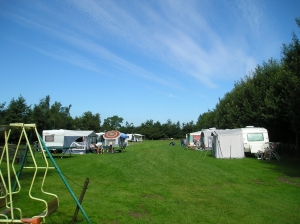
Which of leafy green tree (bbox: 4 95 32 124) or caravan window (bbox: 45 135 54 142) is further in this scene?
leafy green tree (bbox: 4 95 32 124)

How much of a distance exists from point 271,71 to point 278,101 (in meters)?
5.22

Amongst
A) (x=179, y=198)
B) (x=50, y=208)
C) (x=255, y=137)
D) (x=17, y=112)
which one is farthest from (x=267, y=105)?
(x=17, y=112)

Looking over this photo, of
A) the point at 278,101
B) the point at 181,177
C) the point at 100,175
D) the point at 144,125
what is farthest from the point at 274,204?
the point at 144,125

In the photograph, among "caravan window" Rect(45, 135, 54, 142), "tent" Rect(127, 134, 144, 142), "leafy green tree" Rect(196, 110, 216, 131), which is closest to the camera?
"caravan window" Rect(45, 135, 54, 142)

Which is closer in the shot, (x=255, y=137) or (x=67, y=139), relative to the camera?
(x=255, y=137)

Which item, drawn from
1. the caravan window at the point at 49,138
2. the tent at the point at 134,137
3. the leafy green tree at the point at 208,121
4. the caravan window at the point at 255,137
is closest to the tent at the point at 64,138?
the caravan window at the point at 49,138

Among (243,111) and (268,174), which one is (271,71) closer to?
(243,111)

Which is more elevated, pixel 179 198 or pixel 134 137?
pixel 134 137

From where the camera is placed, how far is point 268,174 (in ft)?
41.9

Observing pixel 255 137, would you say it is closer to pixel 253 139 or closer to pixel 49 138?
pixel 253 139

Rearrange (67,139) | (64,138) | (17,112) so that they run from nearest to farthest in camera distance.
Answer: (64,138) → (67,139) → (17,112)

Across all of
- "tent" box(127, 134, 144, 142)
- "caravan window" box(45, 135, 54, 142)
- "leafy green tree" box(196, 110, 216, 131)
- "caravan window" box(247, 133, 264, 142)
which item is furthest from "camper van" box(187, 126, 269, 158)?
"tent" box(127, 134, 144, 142)

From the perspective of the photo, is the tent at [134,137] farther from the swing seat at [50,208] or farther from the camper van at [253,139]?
the swing seat at [50,208]

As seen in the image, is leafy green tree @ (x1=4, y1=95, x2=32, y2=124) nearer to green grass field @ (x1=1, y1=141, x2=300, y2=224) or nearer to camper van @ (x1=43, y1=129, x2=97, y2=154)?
camper van @ (x1=43, y1=129, x2=97, y2=154)
